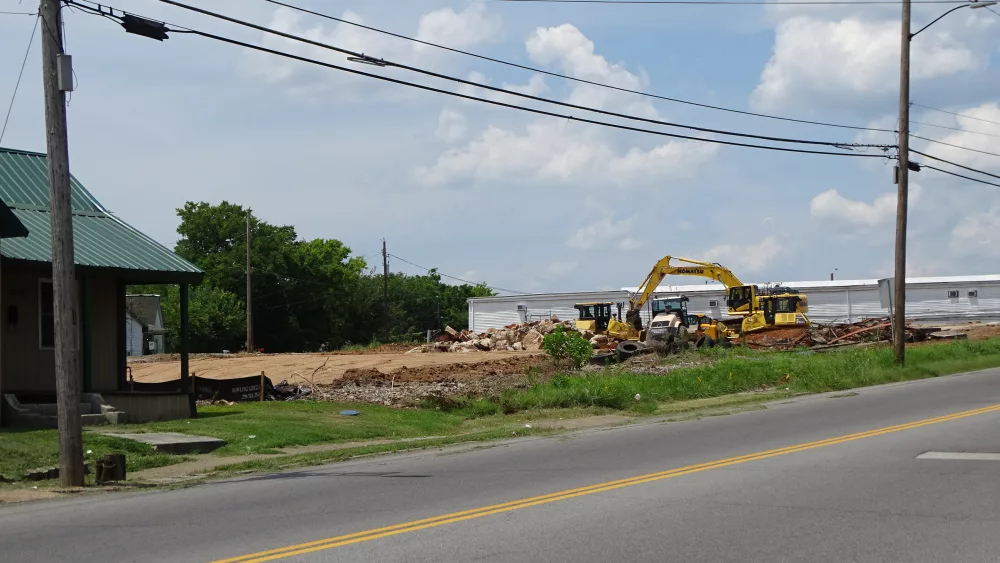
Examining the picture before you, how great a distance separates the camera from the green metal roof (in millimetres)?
20370

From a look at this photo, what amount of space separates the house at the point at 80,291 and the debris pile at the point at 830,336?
30.5m

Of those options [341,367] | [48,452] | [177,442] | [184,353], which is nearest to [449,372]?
[341,367]

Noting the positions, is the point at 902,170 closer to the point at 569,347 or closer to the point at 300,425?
the point at 569,347

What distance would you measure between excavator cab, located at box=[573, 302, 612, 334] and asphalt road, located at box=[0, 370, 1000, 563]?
3830 centimetres

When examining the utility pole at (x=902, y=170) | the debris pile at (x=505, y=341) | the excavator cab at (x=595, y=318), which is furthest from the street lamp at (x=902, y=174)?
the debris pile at (x=505, y=341)

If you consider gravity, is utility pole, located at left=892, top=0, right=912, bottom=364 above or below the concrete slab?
above

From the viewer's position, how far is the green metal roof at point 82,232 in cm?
2037

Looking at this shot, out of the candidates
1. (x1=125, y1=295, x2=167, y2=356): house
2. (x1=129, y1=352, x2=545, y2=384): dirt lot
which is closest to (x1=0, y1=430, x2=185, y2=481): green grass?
(x1=129, y1=352, x2=545, y2=384): dirt lot

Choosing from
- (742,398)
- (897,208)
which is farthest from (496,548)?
(897,208)

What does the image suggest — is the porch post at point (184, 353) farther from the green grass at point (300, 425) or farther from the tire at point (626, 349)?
the tire at point (626, 349)

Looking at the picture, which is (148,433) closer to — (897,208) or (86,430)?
(86,430)

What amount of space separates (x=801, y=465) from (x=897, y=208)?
20247mm

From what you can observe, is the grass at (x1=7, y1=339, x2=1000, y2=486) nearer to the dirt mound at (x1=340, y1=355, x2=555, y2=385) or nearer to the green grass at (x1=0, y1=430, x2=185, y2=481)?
the green grass at (x1=0, y1=430, x2=185, y2=481)

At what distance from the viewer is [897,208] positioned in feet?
102
